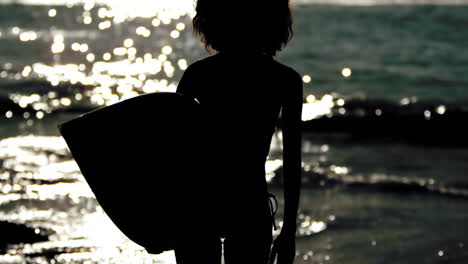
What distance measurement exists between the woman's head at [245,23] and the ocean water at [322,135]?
10.6 feet

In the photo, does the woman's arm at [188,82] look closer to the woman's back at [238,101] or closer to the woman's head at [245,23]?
the woman's back at [238,101]

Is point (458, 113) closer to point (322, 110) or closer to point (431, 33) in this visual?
point (322, 110)

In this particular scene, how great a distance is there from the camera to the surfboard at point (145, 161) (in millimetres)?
2730

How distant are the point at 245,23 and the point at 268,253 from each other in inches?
32.9

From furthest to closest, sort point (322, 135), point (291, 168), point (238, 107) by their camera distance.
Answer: point (322, 135), point (291, 168), point (238, 107)

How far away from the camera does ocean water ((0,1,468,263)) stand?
21.8ft

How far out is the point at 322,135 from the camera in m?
13.7

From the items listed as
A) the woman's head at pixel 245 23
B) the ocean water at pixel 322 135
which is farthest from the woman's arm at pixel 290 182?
the ocean water at pixel 322 135

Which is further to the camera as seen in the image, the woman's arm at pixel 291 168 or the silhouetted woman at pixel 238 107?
the woman's arm at pixel 291 168

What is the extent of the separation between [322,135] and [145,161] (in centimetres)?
1104

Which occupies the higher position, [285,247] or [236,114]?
[236,114]

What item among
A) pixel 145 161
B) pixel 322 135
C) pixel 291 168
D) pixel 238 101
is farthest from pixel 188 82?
pixel 322 135

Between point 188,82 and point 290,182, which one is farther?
point 290,182

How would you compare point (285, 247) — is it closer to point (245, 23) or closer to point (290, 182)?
point (290, 182)
